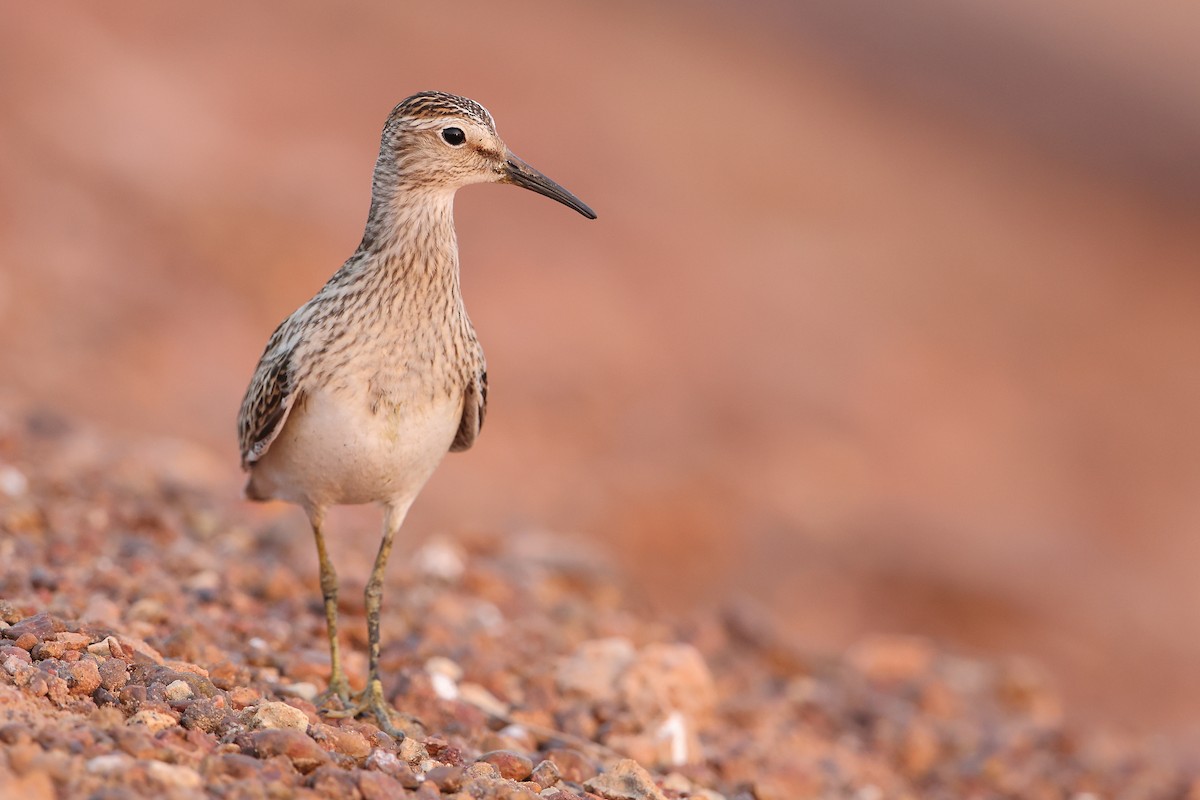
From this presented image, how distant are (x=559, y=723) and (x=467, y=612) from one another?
1489mm

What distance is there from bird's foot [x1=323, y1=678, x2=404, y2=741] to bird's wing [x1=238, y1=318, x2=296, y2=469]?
124 cm

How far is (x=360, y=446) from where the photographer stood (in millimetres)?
6395

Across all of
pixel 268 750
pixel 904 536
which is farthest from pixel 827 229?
pixel 268 750

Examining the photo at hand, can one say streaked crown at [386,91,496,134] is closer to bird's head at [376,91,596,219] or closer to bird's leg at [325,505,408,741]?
bird's head at [376,91,596,219]

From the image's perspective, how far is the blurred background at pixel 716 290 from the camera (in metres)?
15.6

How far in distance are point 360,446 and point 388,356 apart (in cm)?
42

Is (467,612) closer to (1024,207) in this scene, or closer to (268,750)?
(268,750)

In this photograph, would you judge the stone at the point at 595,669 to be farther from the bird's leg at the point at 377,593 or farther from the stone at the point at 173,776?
the stone at the point at 173,776

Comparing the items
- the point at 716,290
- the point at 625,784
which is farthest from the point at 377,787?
the point at 716,290

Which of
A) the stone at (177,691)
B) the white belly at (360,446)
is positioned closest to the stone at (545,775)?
the stone at (177,691)

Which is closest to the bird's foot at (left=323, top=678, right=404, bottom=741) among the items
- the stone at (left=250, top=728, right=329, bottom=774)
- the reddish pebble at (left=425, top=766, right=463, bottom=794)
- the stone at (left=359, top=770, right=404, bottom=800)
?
the reddish pebble at (left=425, top=766, right=463, bottom=794)

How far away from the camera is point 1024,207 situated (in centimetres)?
2920

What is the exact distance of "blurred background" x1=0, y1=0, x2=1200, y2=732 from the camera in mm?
15562

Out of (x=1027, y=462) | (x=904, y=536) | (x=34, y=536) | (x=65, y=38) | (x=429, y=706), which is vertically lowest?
(x=429, y=706)
